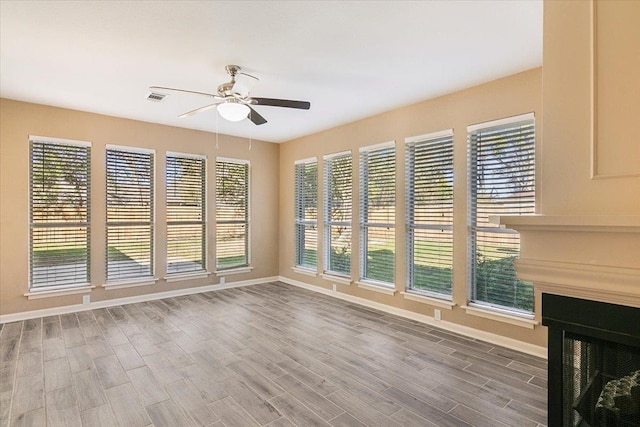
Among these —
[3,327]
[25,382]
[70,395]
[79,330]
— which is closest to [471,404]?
[70,395]

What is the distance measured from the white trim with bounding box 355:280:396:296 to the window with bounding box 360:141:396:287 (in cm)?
8

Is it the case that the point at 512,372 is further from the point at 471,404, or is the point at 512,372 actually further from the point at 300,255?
the point at 300,255

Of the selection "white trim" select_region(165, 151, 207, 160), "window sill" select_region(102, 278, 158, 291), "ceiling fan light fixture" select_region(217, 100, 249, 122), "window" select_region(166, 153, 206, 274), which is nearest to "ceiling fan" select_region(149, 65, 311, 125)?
"ceiling fan light fixture" select_region(217, 100, 249, 122)

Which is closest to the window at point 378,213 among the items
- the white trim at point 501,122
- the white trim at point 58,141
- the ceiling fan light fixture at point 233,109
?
the white trim at point 501,122

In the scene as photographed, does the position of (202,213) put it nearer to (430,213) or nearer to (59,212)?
(59,212)

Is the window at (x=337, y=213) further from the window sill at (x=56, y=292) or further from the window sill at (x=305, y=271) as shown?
the window sill at (x=56, y=292)

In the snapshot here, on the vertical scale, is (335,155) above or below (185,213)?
above

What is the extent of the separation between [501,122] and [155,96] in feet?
13.6

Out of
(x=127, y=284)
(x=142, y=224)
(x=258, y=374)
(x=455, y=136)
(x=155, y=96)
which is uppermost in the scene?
(x=155, y=96)

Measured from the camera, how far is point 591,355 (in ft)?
4.32

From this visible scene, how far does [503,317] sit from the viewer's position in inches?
139

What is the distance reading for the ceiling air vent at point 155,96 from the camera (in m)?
4.09

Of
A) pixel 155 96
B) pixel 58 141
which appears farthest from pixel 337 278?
pixel 58 141

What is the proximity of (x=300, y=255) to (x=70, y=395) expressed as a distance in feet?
14.4
